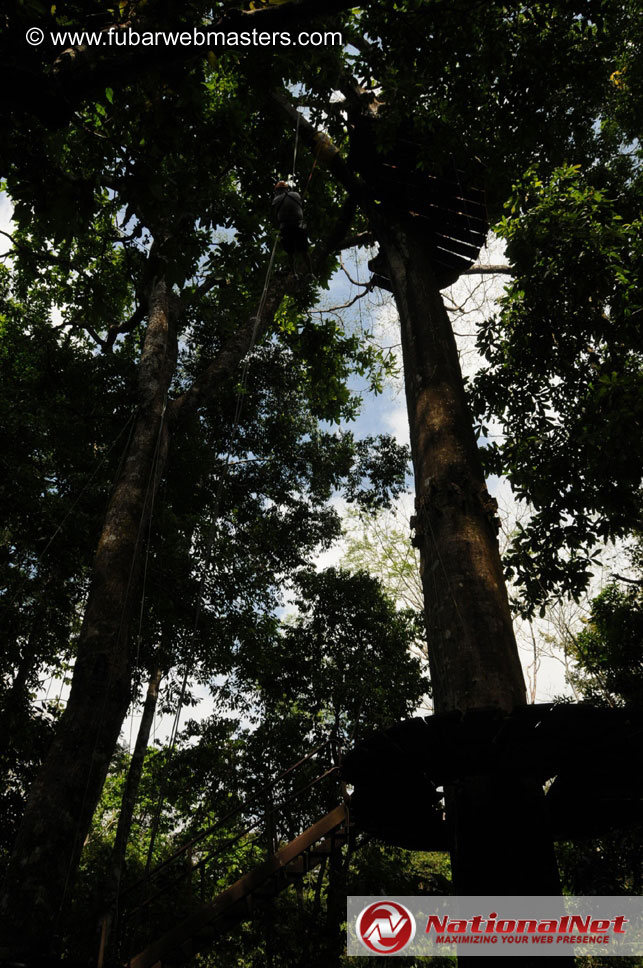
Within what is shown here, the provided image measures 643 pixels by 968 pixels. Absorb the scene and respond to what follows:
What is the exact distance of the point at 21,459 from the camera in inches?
376

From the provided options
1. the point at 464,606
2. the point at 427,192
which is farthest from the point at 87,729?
the point at 427,192

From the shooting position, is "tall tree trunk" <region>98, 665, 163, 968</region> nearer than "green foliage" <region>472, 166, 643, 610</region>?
No

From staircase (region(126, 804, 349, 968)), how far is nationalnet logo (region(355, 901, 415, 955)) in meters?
0.88

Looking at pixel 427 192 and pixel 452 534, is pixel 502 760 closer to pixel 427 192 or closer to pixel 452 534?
pixel 452 534

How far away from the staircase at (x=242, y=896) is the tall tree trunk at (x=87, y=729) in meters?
1.17

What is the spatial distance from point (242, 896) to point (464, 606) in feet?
12.8

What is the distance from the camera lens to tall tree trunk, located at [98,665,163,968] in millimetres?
8914

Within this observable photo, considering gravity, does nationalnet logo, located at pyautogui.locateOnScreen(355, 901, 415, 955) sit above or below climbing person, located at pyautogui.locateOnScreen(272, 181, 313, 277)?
below

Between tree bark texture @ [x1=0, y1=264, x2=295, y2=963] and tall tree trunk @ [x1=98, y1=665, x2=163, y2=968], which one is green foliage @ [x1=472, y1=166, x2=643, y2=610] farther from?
tall tree trunk @ [x1=98, y1=665, x2=163, y2=968]

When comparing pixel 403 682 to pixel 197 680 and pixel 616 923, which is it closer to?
pixel 197 680

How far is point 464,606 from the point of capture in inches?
147

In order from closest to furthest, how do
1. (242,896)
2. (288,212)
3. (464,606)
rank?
1. (464,606)
2. (242,896)
3. (288,212)

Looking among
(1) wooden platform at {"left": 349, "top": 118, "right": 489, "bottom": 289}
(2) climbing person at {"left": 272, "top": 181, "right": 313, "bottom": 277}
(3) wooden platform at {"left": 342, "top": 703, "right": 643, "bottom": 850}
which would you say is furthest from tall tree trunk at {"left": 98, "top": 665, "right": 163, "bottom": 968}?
(1) wooden platform at {"left": 349, "top": 118, "right": 489, "bottom": 289}

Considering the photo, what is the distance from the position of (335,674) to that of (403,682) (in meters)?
1.54
